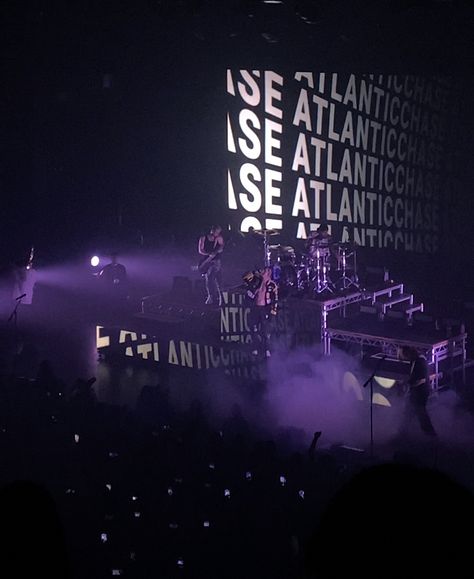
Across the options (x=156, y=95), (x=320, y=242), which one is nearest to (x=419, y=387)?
(x=320, y=242)

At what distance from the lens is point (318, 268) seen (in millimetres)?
13000

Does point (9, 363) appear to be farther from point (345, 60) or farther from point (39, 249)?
point (345, 60)

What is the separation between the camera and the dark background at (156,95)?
254 inches

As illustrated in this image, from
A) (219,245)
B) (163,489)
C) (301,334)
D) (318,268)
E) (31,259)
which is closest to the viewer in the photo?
(163,489)

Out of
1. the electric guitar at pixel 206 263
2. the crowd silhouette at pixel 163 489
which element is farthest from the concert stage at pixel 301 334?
the crowd silhouette at pixel 163 489

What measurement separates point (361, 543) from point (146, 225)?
568 inches

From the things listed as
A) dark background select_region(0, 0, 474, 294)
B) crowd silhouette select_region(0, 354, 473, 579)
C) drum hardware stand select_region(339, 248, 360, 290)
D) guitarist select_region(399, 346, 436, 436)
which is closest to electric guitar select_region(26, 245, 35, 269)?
dark background select_region(0, 0, 474, 294)

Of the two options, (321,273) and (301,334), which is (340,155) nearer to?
(321,273)

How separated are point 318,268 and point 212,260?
1.99 meters

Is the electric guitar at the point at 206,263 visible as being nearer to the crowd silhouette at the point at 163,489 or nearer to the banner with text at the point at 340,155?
the banner with text at the point at 340,155

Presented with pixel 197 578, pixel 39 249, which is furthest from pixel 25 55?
pixel 197 578

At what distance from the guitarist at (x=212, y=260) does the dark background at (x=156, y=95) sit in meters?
1.55

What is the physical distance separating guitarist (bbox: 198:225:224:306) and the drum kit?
3.65 ft

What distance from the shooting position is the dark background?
6.45 m
